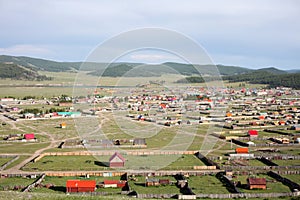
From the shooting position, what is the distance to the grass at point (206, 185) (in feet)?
58.3

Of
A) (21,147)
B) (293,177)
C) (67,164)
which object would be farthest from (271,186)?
(21,147)

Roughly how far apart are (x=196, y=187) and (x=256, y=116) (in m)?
33.4

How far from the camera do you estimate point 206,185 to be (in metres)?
18.9

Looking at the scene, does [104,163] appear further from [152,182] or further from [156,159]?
[152,182]

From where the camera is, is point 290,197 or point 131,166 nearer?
point 290,197

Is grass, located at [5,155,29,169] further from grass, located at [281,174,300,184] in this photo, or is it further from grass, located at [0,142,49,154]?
grass, located at [281,174,300,184]

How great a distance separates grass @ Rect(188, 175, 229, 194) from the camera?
17.8m

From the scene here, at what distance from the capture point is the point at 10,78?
131 metres

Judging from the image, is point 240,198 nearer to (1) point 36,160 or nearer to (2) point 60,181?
(2) point 60,181

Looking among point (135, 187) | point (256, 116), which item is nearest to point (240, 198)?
point (135, 187)

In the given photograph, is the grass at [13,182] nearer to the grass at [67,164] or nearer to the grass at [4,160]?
the grass at [67,164]

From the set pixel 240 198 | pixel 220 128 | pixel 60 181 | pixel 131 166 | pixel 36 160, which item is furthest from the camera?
pixel 220 128

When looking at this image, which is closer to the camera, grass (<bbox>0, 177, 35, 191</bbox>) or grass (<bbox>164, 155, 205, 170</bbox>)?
grass (<bbox>0, 177, 35, 191</bbox>)

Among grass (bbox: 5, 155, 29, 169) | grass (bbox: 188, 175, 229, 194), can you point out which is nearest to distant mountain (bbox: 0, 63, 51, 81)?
grass (bbox: 5, 155, 29, 169)
